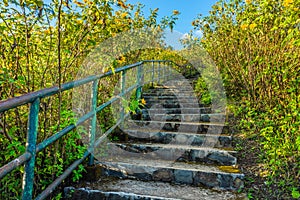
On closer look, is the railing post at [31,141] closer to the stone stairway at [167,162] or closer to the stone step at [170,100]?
the stone stairway at [167,162]

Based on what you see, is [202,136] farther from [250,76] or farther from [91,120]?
[250,76]

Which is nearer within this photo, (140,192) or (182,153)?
(140,192)

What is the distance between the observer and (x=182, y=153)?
3168 millimetres

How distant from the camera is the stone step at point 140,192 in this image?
2365mm

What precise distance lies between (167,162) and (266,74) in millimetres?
2288

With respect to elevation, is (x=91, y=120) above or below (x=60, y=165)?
above

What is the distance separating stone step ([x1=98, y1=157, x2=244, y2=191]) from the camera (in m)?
2.61

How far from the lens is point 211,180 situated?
2643mm

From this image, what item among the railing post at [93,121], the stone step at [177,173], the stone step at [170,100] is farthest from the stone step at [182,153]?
Answer: the stone step at [170,100]

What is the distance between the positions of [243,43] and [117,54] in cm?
221

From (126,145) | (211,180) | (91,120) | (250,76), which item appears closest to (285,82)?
(250,76)

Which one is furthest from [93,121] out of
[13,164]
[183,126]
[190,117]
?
[190,117]

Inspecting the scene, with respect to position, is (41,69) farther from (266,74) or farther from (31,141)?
(266,74)

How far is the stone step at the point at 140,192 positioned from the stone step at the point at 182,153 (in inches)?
20.9
